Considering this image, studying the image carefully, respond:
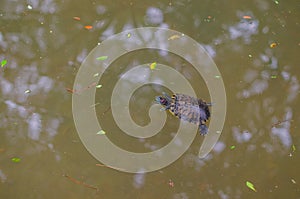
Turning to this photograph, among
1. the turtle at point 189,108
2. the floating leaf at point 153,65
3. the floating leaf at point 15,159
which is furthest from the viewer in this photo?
the floating leaf at point 153,65

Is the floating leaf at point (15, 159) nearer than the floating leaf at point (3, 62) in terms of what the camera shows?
Yes

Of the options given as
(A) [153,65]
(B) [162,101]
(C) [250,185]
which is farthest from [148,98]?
(C) [250,185]

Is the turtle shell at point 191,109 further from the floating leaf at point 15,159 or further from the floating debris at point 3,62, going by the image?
the floating debris at point 3,62

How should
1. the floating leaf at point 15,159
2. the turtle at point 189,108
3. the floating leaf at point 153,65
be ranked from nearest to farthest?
the floating leaf at point 15,159
the turtle at point 189,108
the floating leaf at point 153,65

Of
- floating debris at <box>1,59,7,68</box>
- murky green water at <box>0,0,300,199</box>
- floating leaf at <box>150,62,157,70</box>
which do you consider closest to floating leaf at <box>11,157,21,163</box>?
murky green water at <box>0,0,300,199</box>

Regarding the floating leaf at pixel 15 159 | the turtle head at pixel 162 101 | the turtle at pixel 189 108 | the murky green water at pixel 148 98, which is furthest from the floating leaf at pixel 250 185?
the floating leaf at pixel 15 159

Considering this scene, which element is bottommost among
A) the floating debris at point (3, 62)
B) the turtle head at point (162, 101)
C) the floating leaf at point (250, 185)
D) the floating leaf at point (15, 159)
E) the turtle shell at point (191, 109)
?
the floating leaf at point (250, 185)

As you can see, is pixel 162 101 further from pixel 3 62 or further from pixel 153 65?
pixel 3 62
